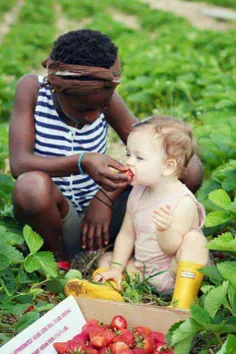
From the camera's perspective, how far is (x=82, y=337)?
9.02 feet

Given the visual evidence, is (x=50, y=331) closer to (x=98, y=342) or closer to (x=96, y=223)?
(x=98, y=342)

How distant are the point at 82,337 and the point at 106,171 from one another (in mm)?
778

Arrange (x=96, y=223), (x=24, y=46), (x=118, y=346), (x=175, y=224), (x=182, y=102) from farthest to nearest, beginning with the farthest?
(x=24, y=46), (x=182, y=102), (x=96, y=223), (x=175, y=224), (x=118, y=346)

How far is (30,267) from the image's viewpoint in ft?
9.91

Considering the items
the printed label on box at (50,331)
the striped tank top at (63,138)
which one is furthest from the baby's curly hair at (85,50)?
the printed label on box at (50,331)

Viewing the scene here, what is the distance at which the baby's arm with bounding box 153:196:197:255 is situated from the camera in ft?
10.1

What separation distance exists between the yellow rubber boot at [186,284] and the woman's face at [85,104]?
0.78 m

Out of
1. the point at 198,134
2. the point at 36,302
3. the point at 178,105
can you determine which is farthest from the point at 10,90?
the point at 36,302

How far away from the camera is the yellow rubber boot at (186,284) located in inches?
120

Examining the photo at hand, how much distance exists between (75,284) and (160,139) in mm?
722

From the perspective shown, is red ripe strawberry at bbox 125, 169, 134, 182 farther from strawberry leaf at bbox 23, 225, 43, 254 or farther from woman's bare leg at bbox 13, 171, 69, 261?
strawberry leaf at bbox 23, 225, 43, 254

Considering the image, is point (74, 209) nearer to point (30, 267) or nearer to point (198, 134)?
point (30, 267)

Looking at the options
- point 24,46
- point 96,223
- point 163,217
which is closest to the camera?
point 163,217

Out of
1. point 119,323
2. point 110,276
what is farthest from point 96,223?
point 119,323
